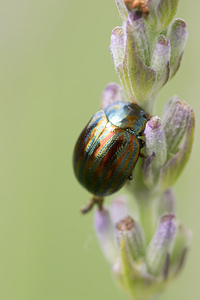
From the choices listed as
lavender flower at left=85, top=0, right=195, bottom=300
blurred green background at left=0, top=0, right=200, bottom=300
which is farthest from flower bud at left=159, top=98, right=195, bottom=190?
blurred green background at left=0, top=0, right=200, bottom=300

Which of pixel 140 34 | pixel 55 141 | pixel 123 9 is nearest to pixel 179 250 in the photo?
pixel 140 34

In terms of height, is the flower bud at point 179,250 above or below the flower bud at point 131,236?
below

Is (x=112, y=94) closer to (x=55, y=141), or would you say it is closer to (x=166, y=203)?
(x=166, y=203)

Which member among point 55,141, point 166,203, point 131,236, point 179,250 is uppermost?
point 55,141

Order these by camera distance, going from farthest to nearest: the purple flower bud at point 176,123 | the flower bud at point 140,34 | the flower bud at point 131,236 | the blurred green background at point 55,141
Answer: the blurred green background at point 55,141, the flower bud at point 131,236, the purple flower bud at point 176,123, the flower bud at point 140,34

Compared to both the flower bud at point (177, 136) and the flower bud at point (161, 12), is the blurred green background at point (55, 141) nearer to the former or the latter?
the flower bud at point (177, 136)

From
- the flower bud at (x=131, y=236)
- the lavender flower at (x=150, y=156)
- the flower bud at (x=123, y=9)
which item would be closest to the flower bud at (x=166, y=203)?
the lavender flower at (x=150, y=156)

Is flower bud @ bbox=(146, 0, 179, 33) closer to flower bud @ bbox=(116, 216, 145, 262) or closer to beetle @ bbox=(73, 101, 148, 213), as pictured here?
beetle @ bbox=(73, 101, 148, 213)
